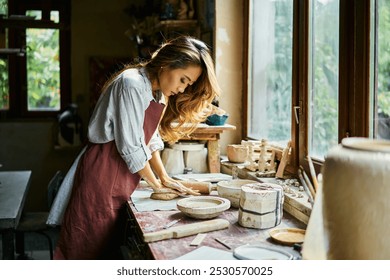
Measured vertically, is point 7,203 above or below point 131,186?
below

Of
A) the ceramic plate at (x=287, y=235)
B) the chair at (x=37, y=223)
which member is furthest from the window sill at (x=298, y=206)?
the chair at (x=37, y=223)

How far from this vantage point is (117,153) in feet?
8.32

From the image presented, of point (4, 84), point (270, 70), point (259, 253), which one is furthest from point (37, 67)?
point (259, 253)

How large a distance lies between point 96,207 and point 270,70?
62.3 inches

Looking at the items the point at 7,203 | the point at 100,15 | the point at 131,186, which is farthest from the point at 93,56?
the point at 131,186

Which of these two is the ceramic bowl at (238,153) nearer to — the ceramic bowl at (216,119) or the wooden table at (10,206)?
the ceramic bowl at (216,119)

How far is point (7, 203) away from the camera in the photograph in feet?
11.1

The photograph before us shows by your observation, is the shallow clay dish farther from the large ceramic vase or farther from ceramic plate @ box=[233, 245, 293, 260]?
the large ceramic vase

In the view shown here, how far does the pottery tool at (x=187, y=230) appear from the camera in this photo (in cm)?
190

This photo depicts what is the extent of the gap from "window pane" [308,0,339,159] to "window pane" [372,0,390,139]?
0.36 meters

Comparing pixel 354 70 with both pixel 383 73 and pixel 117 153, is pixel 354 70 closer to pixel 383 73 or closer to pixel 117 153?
pixel 383 73
